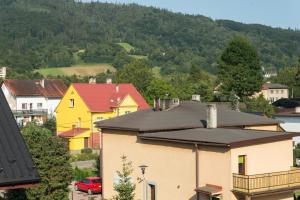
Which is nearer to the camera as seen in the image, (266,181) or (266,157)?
(266,181)

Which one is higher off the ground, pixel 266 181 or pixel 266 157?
pixel 266 157

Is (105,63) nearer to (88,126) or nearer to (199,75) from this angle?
(199,75)

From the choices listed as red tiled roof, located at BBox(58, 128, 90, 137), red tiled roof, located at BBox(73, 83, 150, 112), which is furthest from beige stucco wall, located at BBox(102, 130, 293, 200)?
red tiled roof, located at BBox(73, 83, 150, 112)

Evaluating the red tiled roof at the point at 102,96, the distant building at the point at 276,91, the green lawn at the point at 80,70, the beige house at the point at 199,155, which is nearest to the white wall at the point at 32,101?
the red tiled roof at the point at 102,96

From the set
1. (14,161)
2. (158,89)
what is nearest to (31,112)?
(158,89)

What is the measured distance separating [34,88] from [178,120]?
190 feet

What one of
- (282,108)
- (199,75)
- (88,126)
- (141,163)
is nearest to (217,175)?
(141,163)

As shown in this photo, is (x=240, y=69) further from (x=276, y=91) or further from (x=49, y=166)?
(x=49, y=166)

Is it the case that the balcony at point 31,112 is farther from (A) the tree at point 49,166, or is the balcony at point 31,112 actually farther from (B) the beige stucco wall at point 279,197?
(B) the beige stucco wall at point 279,197

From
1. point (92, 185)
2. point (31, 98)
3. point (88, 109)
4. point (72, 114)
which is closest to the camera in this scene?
point (92, 185)

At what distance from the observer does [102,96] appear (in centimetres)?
6322

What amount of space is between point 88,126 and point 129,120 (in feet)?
101

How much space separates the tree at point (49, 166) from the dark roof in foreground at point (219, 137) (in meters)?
4.51

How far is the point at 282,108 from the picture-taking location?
71750 mm
